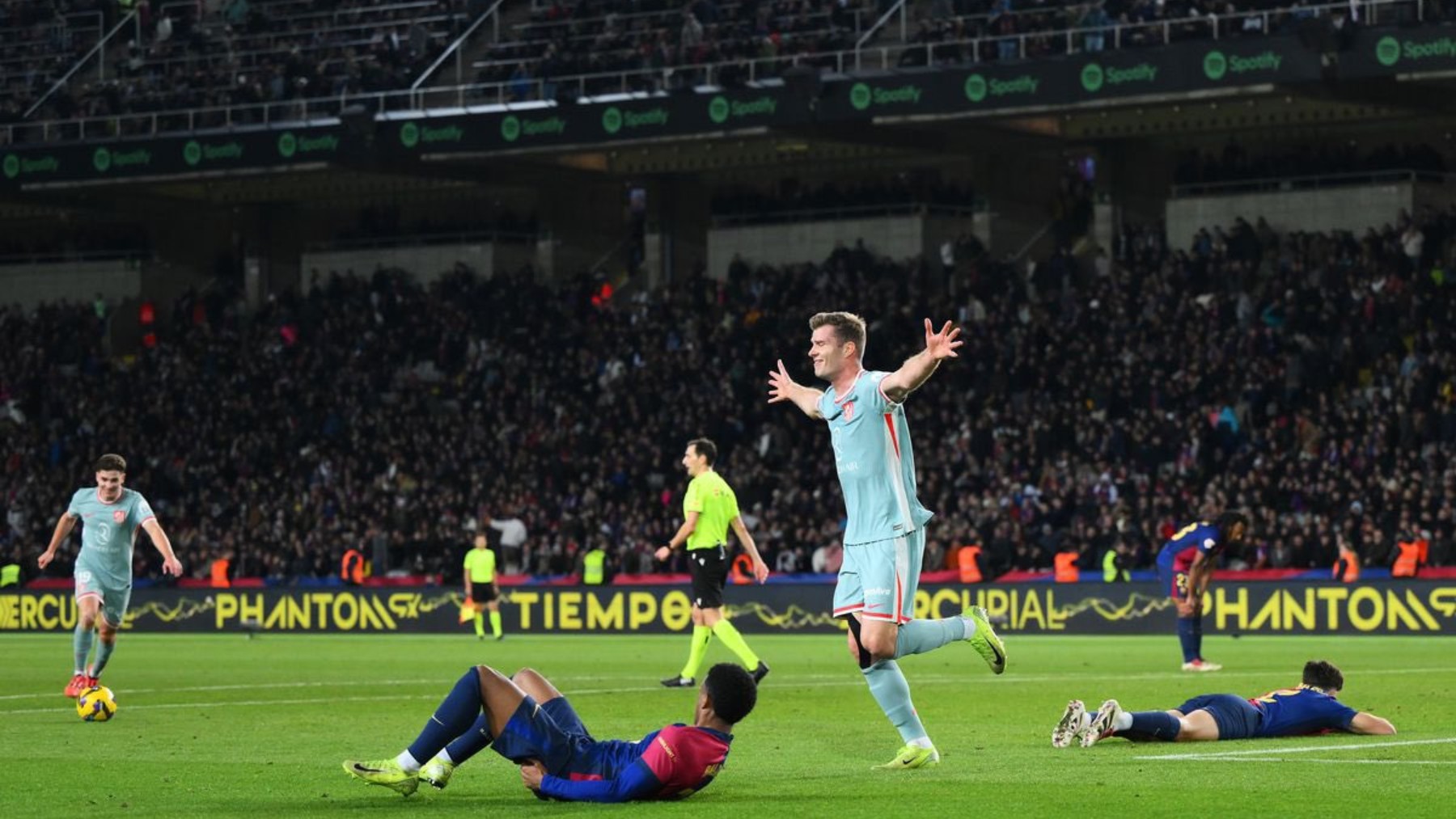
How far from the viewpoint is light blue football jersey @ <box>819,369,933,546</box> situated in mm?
11992

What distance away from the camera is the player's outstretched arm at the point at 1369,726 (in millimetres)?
14086

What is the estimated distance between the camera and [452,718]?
1061 centimetres

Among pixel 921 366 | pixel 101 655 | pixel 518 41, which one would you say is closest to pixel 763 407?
pixel 518 41

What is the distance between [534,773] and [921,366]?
2.72m

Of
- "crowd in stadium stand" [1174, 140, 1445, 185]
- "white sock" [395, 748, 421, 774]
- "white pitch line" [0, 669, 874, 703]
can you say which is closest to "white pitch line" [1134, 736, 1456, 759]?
"white sock" [395, 748, 421, 774]

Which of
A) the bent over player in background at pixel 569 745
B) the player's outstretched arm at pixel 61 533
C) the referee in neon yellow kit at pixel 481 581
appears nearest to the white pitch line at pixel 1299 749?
the bent over player in background at pixel 569 745

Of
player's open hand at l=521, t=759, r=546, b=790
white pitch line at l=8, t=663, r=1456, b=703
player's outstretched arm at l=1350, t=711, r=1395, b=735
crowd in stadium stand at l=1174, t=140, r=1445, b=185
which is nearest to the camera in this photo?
player's open hand at l=521, t=759, r=546, b=790

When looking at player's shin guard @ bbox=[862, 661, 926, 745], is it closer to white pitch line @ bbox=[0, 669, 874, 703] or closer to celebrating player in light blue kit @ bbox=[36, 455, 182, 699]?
celebrating player in light blue kit @ bbox=[36, 455, 182, 699]

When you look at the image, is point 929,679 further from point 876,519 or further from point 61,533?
point 876,519

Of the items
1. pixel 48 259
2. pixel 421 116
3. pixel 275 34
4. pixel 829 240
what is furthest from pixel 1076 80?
pixel 48 259

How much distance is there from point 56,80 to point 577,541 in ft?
77.4

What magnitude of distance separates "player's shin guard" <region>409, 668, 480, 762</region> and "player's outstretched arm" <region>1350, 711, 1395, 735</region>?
611 cm

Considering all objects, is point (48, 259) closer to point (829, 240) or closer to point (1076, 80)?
point (829, 240)

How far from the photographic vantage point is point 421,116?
5081 cm
